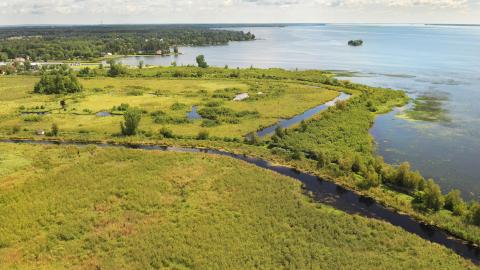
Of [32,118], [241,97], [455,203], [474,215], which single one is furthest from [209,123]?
[474,215]

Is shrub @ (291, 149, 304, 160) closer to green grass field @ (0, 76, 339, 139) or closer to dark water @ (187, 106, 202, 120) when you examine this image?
green grass field @ (0, 76, 339, 139)

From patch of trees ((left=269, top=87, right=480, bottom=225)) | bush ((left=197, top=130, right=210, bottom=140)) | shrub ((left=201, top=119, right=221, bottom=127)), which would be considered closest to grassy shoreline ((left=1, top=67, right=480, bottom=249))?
patch of trees ((left=269, top=87, right=480, bottom=225))

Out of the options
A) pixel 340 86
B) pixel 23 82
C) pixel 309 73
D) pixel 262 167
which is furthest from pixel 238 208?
pixel 23 82

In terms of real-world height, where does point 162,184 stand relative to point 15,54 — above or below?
below

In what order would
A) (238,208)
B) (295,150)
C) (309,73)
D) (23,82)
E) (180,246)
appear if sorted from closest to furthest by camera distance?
Answer: (180,246)
(238,208)
(295,150)
(23,82)
(309,73)

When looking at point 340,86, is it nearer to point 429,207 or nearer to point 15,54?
point 429,207

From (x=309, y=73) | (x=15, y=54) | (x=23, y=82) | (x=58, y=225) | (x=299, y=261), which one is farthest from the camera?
(x=15, y=54)

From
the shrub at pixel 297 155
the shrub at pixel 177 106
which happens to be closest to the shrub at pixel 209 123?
the shrub at pixel 177 106

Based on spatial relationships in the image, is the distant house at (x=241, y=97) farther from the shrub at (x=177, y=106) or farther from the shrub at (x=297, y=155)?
the shrub at (x=297, y=155)
